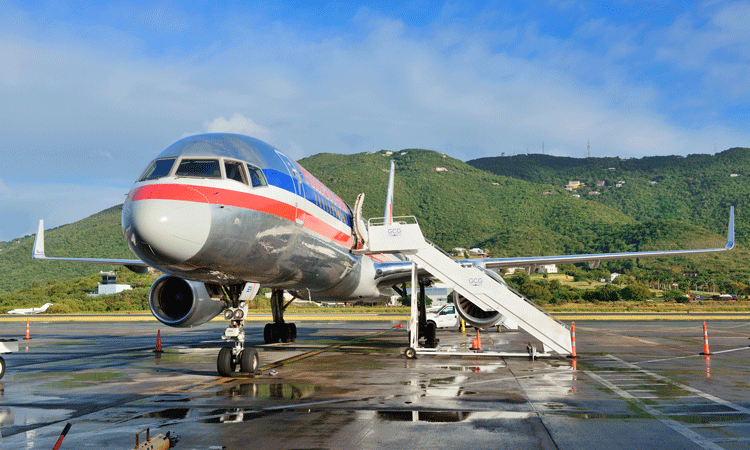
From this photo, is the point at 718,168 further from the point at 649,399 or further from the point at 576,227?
the point at 649,399

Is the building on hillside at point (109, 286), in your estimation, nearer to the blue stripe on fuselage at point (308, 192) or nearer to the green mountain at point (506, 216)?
the green mountain at point (506, 216)

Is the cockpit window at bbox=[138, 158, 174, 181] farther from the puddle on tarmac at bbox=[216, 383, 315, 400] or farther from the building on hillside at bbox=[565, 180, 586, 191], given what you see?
the building on hillside at bbox=[565, 180, 586, 191]

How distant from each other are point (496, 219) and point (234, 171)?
122279mm

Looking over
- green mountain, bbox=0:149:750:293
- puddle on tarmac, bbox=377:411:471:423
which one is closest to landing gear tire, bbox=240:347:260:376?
puddle on tarmac, bbox=377:411:471:423

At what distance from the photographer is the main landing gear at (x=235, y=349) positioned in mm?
12602

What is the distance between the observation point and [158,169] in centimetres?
1024

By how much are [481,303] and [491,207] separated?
405 ft

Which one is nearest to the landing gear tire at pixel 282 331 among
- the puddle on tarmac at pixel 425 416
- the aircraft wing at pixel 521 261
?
the aircraft wing at pixel 521 261

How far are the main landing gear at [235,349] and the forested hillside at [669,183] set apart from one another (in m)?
118

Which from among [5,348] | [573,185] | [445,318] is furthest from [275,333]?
[573,185]

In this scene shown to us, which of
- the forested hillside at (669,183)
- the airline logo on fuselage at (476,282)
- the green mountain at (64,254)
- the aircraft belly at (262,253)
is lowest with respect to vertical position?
the airline logo on fuselage at (476,282)

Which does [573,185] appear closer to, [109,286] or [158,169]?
[109,286]

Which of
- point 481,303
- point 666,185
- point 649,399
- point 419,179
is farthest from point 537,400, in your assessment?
point 666,185

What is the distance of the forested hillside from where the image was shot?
136500 mm
